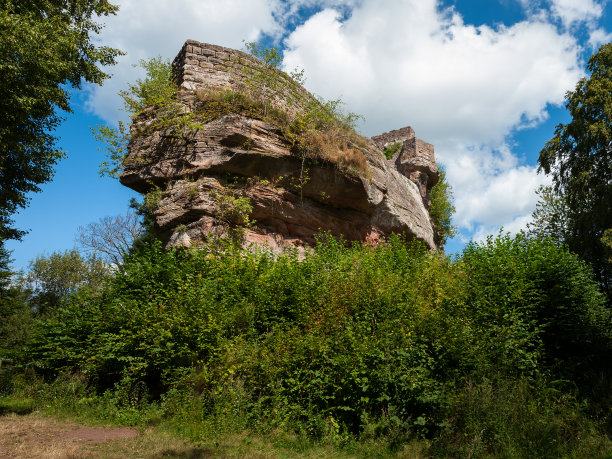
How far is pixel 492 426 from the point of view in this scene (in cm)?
496

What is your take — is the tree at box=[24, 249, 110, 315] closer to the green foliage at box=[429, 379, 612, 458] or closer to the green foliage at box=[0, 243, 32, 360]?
the green foliage at box=[0, 243, 32, 360]

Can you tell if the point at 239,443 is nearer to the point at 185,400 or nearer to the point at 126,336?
the point at 185,400

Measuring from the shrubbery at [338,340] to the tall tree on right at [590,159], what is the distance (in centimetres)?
829

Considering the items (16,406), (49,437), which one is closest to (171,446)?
(49,437)

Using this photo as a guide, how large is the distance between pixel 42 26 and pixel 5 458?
7711 mm

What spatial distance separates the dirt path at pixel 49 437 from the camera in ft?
15.1

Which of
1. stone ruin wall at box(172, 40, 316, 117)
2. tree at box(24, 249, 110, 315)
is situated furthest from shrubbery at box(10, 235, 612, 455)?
tree at box(24, 249, 110, 315)

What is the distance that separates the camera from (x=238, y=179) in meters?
11.1

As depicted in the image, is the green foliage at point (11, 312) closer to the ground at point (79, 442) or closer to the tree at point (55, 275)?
the tree at point (55, 275)

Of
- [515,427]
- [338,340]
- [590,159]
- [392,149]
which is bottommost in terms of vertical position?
[515,427]

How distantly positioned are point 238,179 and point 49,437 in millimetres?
7297

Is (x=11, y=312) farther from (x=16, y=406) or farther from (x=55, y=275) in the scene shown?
(x=16, y=406)

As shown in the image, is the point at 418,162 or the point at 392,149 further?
the point at 392,149

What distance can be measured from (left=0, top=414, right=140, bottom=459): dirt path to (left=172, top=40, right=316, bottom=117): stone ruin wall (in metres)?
9.45
